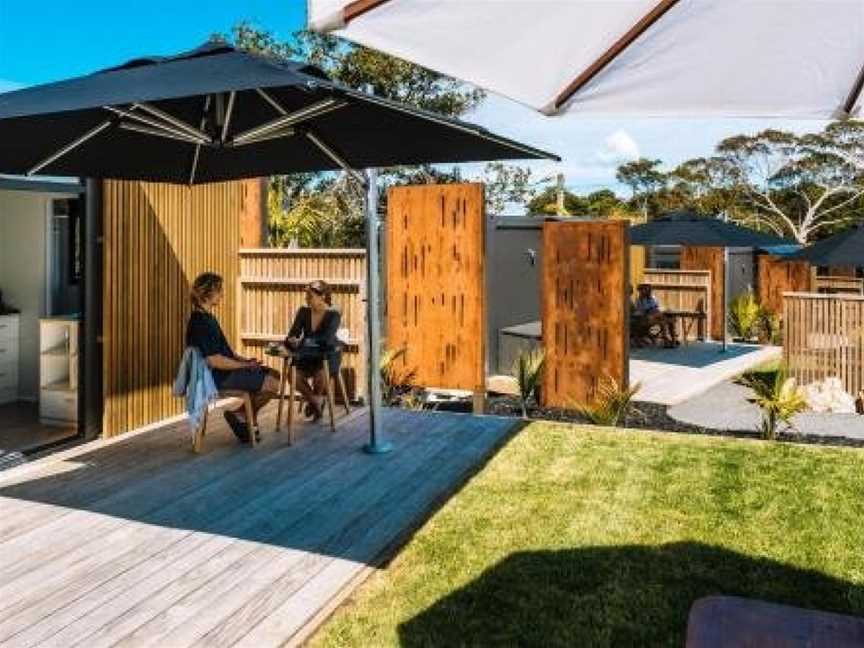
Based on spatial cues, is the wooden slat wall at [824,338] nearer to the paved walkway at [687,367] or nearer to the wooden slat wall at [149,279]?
the paved walkway at [687,367]

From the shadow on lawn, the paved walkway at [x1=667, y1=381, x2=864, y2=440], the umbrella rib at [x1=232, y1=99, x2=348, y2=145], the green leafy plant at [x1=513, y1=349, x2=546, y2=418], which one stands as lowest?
the shadow on lawn

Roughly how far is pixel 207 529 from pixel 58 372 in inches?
150

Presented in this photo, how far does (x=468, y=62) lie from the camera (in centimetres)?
235

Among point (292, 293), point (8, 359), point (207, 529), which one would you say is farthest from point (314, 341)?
point (8, 359)

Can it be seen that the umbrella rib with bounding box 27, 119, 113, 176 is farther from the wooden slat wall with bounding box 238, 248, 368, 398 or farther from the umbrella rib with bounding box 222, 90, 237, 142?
the wooden slat wall with bounding box 238, 248, 368, 398

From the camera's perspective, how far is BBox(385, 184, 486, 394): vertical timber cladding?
8.91 metres

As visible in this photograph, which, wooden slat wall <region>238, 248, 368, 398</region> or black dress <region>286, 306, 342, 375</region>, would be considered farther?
wooden slat wall <region>238, 248, 368, 398</region>

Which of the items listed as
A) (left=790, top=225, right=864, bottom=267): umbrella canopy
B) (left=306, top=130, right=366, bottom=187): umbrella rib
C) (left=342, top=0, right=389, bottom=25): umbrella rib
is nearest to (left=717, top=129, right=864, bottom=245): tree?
(left=790, top=225, right=864, bottom=267): umbrella canopy

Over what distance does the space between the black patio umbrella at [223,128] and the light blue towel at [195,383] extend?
4.09 feet

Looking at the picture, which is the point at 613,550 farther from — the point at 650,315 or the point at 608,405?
the point at 650,315

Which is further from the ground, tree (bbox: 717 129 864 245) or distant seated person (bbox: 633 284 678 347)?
tree (bbox: 717 129 864 245)

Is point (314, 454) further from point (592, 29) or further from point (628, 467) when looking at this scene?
point (592, 29)

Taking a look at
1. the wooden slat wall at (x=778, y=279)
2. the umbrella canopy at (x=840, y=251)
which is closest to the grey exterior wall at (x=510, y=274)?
the umbrella canopy at (x=840, y=251)

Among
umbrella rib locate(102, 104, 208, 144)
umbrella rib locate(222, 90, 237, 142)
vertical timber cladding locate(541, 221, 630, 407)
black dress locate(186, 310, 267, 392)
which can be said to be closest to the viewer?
umbrella rib locate(102, 104, 208, 144)
